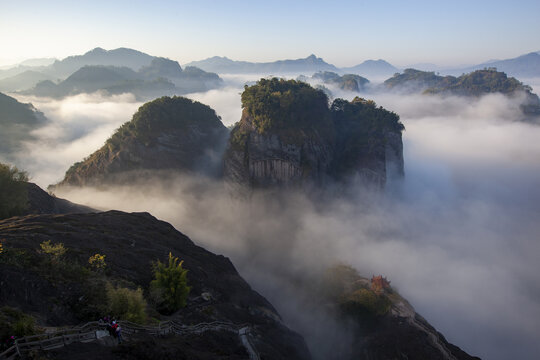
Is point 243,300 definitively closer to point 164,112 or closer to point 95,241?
point 95,241

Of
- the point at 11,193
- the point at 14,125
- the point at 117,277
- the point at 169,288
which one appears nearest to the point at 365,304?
the point at 169,288

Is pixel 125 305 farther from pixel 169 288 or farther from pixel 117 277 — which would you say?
pixel 117 277

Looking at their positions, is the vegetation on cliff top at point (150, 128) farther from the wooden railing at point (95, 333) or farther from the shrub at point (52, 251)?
the wooden railing at point (95, 333)

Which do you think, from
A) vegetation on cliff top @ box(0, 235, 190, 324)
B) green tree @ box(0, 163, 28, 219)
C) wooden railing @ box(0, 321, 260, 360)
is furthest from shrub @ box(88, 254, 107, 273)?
green tree @ box(0, 163, 28, 219)

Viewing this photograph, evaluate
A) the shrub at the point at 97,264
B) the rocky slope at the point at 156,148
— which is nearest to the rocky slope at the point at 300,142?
the rocky slope at the point at 156,148

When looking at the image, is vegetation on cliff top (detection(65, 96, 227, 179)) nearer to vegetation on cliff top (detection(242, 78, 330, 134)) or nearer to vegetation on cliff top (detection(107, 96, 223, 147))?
vegetation on cliff top (detection(107, 96, 223, 147))
